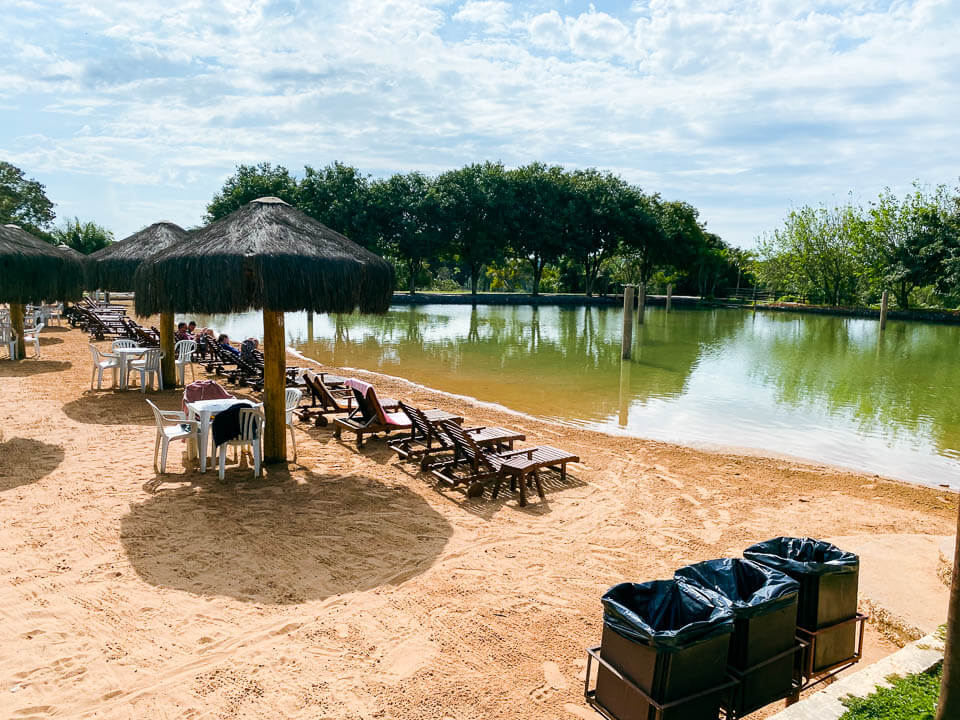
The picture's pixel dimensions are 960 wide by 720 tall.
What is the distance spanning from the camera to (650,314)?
47.0m

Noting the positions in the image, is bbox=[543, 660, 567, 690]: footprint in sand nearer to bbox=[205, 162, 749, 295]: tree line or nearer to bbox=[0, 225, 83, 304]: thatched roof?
bbox=[0, 225, 83, 304]: thatched roof

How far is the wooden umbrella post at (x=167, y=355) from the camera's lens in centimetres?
1232

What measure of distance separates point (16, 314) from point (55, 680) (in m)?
14.7

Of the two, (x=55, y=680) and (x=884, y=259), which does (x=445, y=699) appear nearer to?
(x=55, y=680)

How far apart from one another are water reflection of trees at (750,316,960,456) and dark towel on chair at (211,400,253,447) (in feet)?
39.5

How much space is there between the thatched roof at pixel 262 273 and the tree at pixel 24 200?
2211 inches

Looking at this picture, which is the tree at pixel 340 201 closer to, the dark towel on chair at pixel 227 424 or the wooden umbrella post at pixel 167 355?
the wooden umbrella post at pixel 167 355

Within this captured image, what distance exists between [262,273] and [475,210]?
145 ft

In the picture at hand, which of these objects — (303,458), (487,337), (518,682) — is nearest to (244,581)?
(518,682)

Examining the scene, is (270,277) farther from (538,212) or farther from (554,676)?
(538,212)

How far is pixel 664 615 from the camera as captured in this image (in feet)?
10.3

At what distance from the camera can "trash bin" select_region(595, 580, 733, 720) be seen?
2.75 metres

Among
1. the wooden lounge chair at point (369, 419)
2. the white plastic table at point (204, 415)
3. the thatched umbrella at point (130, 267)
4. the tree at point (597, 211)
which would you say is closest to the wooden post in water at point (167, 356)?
the thatched umbrella at point (130, 267)

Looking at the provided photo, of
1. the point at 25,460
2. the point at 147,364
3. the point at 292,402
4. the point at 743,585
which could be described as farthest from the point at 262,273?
the point at 147,364
